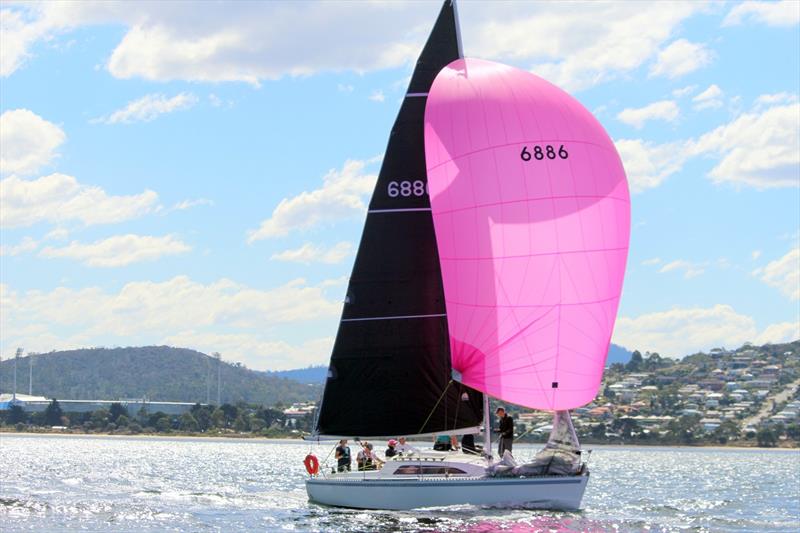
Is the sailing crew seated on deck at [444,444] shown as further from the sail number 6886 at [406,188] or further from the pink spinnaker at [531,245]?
the sail number 6886 at [406,188]

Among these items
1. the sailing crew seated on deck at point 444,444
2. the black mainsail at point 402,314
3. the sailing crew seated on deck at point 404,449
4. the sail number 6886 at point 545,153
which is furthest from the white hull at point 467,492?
the sail number 6886 at point 545,153

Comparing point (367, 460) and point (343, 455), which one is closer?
point (367, 460)

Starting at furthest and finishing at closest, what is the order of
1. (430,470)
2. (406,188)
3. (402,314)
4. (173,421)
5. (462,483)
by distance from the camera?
(173,421), (406,188), (402,314), (430,470), (462,483)

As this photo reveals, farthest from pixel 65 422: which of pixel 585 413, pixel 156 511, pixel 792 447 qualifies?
pixel 156 511

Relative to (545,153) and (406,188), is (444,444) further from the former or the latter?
(545,153)

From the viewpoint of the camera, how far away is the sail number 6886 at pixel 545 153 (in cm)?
3008

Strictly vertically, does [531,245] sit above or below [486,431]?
above

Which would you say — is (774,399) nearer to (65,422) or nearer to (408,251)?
(65,422)

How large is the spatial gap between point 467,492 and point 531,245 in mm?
5929

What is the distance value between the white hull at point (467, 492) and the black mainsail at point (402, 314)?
2250mm

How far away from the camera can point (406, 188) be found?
32750mm

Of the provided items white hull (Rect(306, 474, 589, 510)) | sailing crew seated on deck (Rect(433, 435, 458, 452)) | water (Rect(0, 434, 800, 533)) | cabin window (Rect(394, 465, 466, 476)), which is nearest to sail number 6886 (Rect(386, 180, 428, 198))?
sailing crew seated on deck (Rect(433, 435, 458, 452))

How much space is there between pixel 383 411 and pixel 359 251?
4137 millimetres

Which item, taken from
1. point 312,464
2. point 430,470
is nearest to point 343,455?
point 312,464
